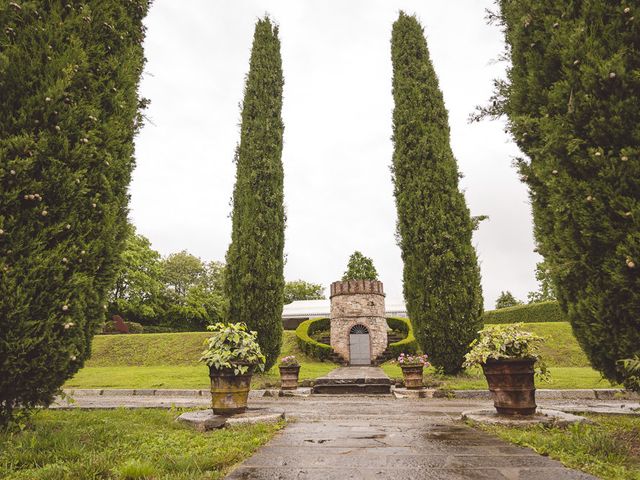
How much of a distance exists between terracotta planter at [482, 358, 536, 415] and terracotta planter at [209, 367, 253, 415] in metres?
3.24

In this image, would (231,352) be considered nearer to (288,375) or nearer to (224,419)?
(224,419)

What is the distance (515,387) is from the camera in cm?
A: 457

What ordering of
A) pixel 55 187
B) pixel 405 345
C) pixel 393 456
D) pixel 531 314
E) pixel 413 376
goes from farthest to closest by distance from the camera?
pixel 531 314
pixel 405 345
pixel 413 376
pixel 55 187
pixel 393 456

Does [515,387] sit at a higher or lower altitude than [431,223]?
lower

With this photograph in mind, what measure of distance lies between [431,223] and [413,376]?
462 cm

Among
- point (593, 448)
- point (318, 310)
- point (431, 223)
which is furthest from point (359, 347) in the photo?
point (593, 448)

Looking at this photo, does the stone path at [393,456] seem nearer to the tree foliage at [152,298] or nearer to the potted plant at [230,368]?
the potted plant at [230,368]

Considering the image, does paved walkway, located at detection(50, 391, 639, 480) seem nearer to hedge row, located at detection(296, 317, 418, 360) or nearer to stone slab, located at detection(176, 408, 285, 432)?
stone slab, located at detection(176, 408, 285, 432)

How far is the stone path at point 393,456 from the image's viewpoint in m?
2.45

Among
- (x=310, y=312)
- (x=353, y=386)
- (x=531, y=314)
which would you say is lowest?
(x=353, y=386)

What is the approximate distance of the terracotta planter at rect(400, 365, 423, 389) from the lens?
32.0ft

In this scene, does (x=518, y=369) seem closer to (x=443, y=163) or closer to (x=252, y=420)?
(x=252, y=420)

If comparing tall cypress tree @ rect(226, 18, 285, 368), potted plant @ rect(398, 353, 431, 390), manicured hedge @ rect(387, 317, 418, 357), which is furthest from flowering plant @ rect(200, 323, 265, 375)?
manicured hedge @ rect(387, 317, 418, 357)

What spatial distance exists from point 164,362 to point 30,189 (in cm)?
1578
